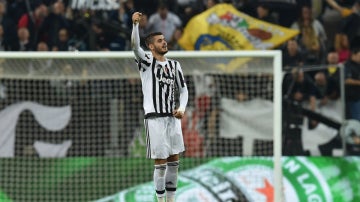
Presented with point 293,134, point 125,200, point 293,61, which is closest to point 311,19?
point 293,61

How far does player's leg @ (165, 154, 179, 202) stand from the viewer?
12039mm

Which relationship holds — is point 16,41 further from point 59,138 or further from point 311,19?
point 311,19

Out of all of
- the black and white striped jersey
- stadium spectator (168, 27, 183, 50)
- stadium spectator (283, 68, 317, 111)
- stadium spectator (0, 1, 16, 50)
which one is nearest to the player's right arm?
the black and white striped jersey

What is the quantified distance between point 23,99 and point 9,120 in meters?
0.38

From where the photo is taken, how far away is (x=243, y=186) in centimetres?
1499

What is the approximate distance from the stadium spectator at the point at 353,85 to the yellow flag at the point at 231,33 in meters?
1.08

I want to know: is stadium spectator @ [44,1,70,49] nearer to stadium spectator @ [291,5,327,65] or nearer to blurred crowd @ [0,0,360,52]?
blurred crowd @ [0,0,360,52]

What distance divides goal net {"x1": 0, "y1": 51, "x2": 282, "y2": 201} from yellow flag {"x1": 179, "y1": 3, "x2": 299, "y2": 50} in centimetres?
169

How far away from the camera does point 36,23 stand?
57.4 feet

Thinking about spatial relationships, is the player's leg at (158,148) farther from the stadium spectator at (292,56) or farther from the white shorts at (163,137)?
the stadium spectator at (292,56)

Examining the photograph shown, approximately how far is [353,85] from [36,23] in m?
5.17

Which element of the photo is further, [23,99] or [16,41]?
[16,41]

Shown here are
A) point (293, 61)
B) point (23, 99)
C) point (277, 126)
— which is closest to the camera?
point (277, 126)

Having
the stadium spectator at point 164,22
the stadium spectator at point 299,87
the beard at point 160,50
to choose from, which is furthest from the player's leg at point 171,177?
the stadium spectator at point 164,22
